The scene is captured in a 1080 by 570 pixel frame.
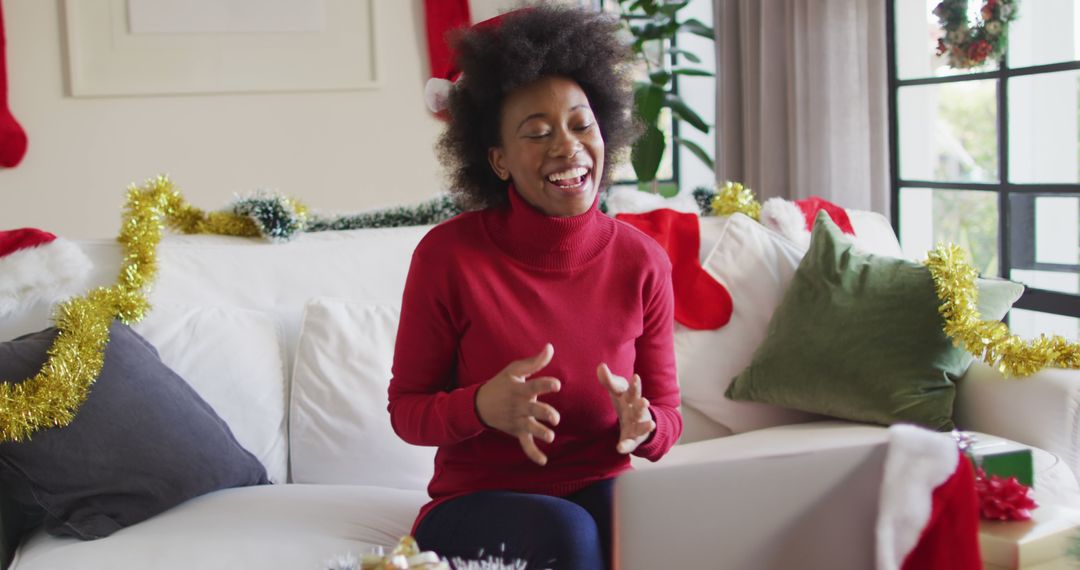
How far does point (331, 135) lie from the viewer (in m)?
4.23

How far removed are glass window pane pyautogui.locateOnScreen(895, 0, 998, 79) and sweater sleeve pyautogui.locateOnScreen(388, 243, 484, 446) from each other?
225cm

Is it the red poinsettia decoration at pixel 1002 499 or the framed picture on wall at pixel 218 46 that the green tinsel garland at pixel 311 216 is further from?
the framed picture on wall at pixel 218 46

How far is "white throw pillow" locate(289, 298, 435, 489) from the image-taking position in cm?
197

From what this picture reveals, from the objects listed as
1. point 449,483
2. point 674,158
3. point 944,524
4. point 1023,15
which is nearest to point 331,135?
point 674,158

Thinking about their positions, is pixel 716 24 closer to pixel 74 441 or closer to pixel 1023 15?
pixel 1023 15

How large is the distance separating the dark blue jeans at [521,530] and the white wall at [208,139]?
2.41 meters

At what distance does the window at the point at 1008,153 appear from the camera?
9.11 ft

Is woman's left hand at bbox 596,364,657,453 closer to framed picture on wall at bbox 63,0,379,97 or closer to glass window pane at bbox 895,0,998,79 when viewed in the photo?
glass window pane at bbox 895,0,998,79

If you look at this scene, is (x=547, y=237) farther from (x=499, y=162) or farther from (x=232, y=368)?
(x=232, y=368)

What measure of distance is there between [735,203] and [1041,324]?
1081 mm

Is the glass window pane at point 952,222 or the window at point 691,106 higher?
the window at point 691,106

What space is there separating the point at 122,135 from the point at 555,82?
2946 mm

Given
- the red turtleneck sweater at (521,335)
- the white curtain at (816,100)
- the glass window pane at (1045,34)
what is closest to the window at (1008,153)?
the glass window pane at (1045,34)

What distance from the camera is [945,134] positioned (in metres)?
3.49
